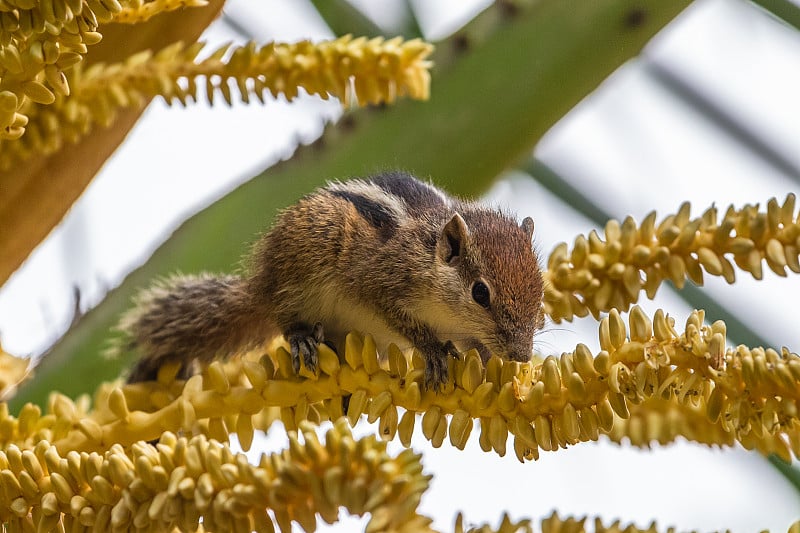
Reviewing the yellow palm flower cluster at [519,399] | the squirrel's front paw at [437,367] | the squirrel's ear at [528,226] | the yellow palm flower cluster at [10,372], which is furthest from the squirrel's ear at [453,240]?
the yellow palm flower cluster at [10,372]

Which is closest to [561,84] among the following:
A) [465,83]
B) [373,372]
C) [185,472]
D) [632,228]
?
[465,83]

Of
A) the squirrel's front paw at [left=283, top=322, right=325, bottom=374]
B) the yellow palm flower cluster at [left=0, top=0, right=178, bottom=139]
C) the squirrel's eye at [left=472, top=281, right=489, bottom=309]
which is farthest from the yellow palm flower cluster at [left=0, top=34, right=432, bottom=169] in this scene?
the squirrel's eye at [left=472, top=281, right=489, bottom=309]

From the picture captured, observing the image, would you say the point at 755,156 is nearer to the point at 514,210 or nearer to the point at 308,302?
the point at 514,210

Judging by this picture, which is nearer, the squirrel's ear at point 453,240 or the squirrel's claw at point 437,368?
the squirrel's claw at point 437,368

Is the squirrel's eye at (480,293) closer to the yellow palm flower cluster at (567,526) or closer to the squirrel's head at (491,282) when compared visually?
the squirrel's head at (491,282)

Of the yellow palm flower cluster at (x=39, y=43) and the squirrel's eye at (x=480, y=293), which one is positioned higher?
the yellow palm flower cluster at (x=39, y=43)

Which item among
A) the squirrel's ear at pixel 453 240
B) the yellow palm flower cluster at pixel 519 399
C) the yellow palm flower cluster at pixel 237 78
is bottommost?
the squirrel's ear at pixel 453 240

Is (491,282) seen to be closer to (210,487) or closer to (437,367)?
(437,367)

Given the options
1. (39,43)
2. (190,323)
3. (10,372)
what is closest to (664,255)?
(39,43)
